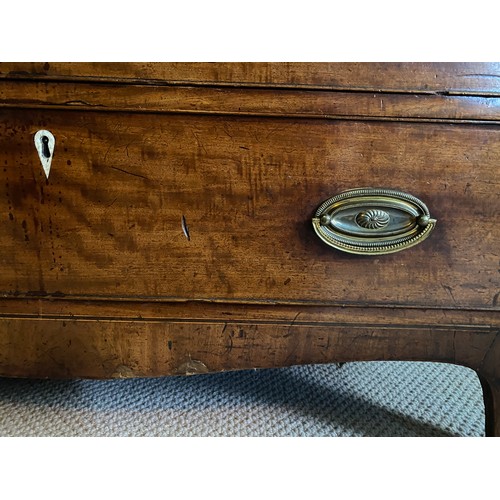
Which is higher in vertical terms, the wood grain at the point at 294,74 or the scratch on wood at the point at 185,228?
the wood grain at the point at 294,74

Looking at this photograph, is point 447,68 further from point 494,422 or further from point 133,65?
point 494,422

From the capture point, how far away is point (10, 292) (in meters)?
0.57

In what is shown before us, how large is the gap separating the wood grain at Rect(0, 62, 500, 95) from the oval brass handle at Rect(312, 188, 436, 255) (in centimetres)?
11

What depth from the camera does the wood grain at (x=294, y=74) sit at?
0.50 m

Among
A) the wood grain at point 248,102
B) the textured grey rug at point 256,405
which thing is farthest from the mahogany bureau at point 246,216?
the textured grey rug at point 256,405

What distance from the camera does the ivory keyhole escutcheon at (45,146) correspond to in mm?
511

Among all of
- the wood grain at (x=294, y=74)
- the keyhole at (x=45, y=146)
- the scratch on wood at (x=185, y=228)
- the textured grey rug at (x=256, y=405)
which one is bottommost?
the textured grey rug at (x=256, y=405)

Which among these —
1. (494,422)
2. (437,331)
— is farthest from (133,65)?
(494,422)

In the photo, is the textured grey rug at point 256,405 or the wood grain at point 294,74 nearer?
the wood grain at point 294,74

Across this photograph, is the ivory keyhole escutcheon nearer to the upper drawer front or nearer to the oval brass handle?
the upper drawer front

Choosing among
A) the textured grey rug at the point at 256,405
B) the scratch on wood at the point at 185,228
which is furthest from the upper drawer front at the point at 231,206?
the textured grey rug at the point at 256,405

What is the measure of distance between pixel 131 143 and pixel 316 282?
26cm

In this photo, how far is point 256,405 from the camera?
0.75 meters

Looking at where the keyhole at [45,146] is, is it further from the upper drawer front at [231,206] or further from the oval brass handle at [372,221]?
the oval brass handle at [372,221]
